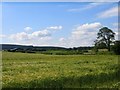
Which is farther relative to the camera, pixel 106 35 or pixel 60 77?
pixel 106 35

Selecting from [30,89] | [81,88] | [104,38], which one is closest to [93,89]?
[81,88]

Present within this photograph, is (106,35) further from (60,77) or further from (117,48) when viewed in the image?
(60,77)

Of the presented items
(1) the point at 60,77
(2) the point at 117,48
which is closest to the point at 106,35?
(2) the point at 117,48

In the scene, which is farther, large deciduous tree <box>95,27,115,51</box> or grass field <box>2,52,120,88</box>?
large deciduous tree <box>95,27,115,51</box>

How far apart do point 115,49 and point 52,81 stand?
160ft

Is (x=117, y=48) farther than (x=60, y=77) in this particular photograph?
Yes

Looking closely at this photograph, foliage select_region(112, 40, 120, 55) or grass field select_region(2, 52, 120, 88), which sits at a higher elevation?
foliage select_region(112, 40, 120, 55)

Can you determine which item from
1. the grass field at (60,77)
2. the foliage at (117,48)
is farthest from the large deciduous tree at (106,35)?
the grass field at (60,77)

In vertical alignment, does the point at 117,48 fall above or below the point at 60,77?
above

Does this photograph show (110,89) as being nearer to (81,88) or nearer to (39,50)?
(81,88)

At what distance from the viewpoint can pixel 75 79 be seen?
15.3 meters

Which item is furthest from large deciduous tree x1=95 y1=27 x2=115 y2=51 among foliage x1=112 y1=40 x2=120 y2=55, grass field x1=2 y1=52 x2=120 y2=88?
grass field x1=2 y1=52 x2=120 y2=88

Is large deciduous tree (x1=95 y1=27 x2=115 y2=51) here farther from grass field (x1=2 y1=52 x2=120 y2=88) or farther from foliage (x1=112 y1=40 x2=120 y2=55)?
grass field (x1=2 y1=52 x2=120 y2=88)

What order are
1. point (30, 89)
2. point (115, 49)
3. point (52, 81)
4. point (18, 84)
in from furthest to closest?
point (115, 49), point (52, 81), point (18, 84), point (30, 89)
